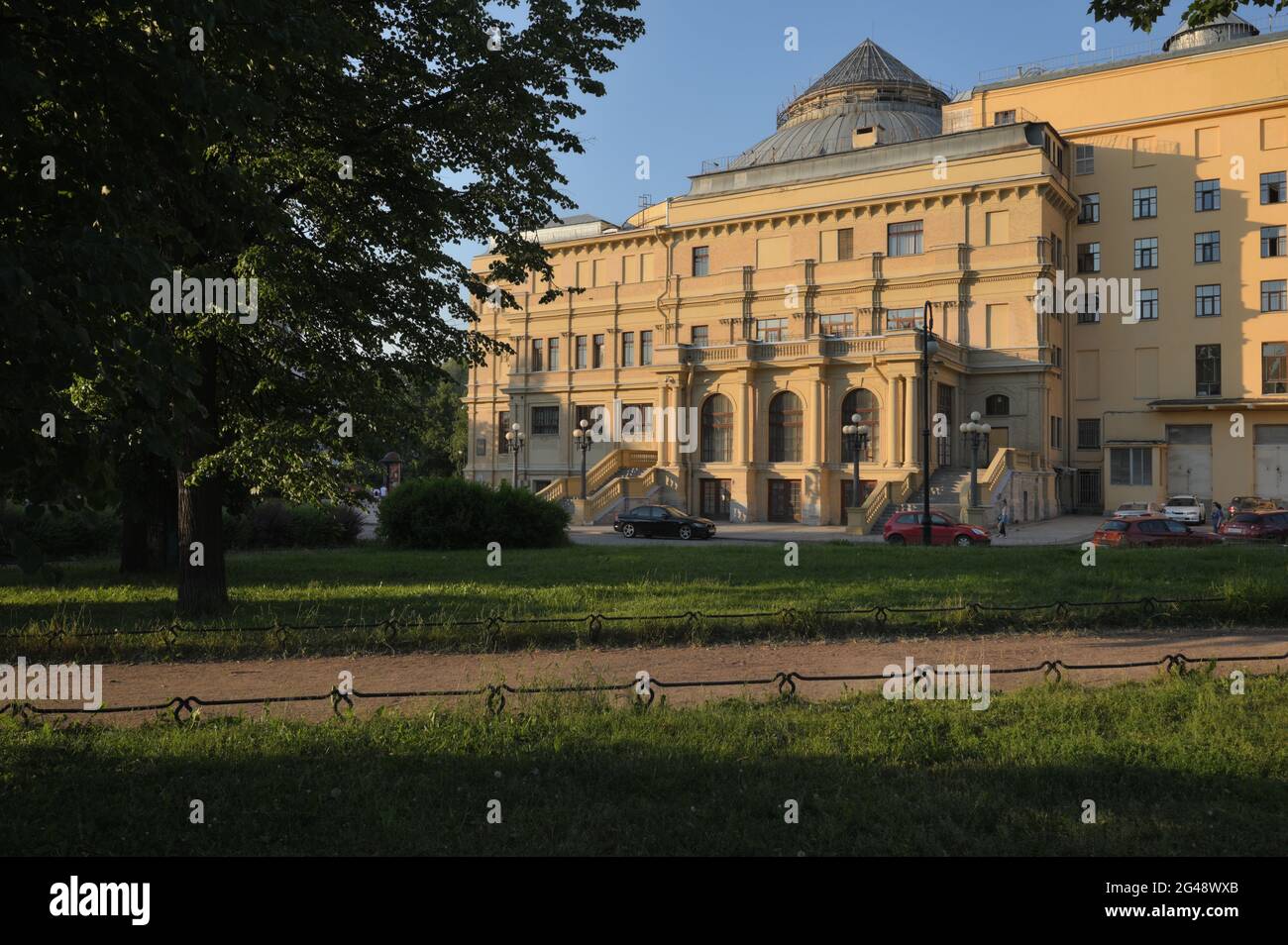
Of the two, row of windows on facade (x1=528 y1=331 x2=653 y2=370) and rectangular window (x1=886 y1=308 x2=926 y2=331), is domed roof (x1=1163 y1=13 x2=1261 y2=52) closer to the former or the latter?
rectangular window (x1=886 y1=308 x2=926 y2=331)

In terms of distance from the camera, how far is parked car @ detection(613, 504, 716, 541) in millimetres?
37781

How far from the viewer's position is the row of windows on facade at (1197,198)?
48625mm

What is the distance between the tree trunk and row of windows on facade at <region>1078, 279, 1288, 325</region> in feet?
164

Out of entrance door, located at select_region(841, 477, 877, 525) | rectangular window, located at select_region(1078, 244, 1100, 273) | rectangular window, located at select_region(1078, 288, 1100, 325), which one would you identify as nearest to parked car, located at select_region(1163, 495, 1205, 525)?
rectangular window, located at select_region(1078, 288, 1100, 325)

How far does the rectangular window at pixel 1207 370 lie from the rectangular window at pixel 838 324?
1835 cm

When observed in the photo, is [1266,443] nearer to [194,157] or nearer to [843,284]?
[843,284]

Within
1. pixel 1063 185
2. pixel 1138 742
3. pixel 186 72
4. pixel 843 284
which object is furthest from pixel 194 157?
pixel 1063 185

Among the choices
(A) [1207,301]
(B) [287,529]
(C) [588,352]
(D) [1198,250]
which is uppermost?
(D) [1198,250]

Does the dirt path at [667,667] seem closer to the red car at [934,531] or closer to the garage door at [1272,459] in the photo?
the red car at [934,531]

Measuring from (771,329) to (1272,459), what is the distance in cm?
2703

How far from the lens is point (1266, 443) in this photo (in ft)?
159

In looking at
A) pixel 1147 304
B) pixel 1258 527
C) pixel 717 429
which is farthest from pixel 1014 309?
pixel 1258 527

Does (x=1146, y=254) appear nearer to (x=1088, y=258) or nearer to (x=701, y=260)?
(x=1088, y=258)

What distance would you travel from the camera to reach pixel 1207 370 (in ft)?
165
